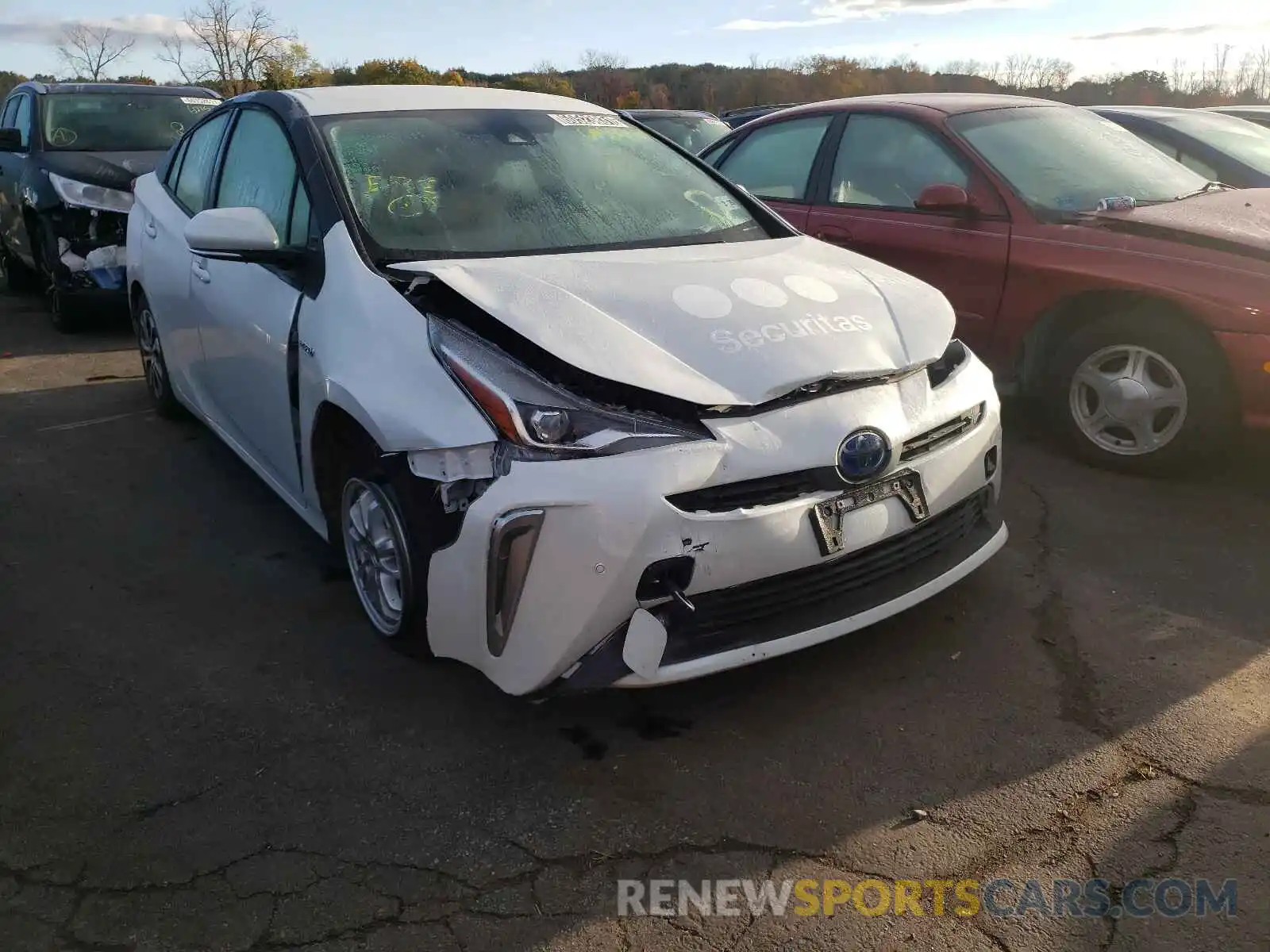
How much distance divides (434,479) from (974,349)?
3191 mm

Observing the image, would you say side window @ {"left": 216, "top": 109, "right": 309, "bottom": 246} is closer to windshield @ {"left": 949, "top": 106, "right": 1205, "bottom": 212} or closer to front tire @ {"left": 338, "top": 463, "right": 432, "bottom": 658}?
front tire @ {"left": 338, "top": 463, "right": 432, "bottom": 658}

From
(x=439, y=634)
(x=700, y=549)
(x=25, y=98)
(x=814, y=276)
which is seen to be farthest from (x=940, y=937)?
(x=25, y=98)

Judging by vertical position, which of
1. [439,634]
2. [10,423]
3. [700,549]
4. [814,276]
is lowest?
[10,423]

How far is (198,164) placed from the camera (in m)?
4.56

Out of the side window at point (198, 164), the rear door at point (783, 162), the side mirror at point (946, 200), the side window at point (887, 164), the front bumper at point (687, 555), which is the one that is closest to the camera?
the front bumper at point (687, 555)

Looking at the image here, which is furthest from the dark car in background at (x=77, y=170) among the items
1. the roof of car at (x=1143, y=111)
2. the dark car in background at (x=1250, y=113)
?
the dark car in background at (x=1250, y=113)

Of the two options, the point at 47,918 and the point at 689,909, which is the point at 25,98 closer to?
the point at 47,918

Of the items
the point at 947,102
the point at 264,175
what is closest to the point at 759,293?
the point at 264,175

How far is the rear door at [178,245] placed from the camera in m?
4.36

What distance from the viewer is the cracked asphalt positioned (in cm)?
214

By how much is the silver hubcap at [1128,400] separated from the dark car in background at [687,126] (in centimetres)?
627

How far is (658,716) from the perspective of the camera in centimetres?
280

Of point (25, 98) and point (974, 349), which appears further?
point (25, 98)

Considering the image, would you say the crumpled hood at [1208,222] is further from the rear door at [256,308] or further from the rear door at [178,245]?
the rear door at [178,245]
